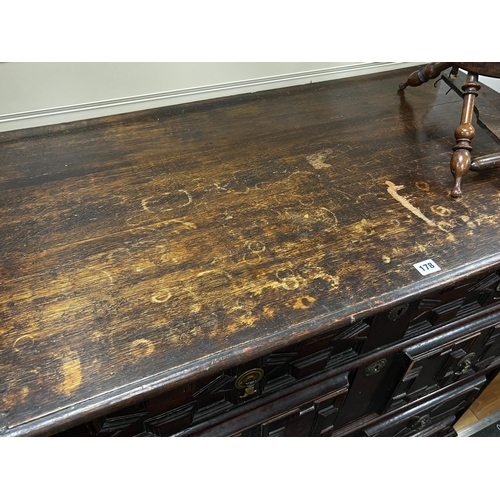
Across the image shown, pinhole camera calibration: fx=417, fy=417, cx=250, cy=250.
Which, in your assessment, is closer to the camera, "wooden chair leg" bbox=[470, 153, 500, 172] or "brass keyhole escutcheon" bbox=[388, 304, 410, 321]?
"brass keyhole escutcheon" bbox=[388, 304, 410, 321]

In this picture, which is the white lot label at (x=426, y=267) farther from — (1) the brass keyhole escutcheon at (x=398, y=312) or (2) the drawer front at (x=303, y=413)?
(2) the drawer front at (x=303, y=413)

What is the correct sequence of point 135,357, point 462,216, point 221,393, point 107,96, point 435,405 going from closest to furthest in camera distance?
point 135,357 → point 221,393 → point 462,216 → point 107,96 → point 435,405

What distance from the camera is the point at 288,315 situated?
0.62 m

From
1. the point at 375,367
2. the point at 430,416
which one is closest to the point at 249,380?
the point at 375,367

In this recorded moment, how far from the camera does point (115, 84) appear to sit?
968 mm

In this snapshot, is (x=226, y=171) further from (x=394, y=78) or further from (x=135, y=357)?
(x=394, y=78)

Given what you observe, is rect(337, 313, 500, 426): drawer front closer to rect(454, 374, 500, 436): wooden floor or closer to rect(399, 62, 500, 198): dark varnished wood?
rect(399, 62, 500, 198): dark varnished wood

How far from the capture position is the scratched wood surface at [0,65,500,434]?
567 mm

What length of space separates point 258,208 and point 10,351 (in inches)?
18.2

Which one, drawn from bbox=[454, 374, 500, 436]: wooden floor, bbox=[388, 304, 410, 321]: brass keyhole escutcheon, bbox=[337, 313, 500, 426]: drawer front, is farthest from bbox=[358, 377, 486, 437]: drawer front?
bbox=[388, 304, 410, 321]: brass keyhole escutcheon

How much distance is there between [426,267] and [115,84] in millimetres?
782

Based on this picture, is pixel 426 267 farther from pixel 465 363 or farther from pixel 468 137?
pixel 465 363

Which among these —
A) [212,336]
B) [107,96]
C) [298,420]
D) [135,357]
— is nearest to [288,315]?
[212,336]

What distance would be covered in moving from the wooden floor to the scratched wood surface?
0.95 m
